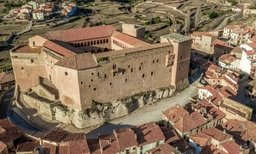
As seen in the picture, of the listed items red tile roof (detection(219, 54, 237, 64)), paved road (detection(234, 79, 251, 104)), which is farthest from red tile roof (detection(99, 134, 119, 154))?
red tile roof (detection(219, 54, 237, 64))

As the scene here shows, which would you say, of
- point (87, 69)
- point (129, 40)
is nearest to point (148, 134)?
point (87, 69)

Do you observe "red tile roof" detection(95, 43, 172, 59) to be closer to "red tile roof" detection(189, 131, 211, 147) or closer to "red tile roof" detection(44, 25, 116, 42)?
"red tile roof" detection(44, 25, 116, 42)

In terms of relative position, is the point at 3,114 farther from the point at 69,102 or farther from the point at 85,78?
the point at 85,78

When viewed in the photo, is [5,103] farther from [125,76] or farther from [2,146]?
[125,76]

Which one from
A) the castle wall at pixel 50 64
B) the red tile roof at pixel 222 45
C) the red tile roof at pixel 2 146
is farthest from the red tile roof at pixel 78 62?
the red tile roof at pixel 222 45

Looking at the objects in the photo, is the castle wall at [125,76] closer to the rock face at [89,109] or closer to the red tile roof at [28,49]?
the rock face at [89,109]

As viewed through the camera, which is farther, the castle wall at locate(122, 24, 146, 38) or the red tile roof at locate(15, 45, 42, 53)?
the castle wall at locate(122, 24, 146, 38)

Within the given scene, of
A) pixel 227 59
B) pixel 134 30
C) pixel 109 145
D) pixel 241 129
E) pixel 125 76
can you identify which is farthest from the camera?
pixel 227 59

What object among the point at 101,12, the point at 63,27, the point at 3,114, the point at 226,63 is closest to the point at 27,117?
the point at 3,114
